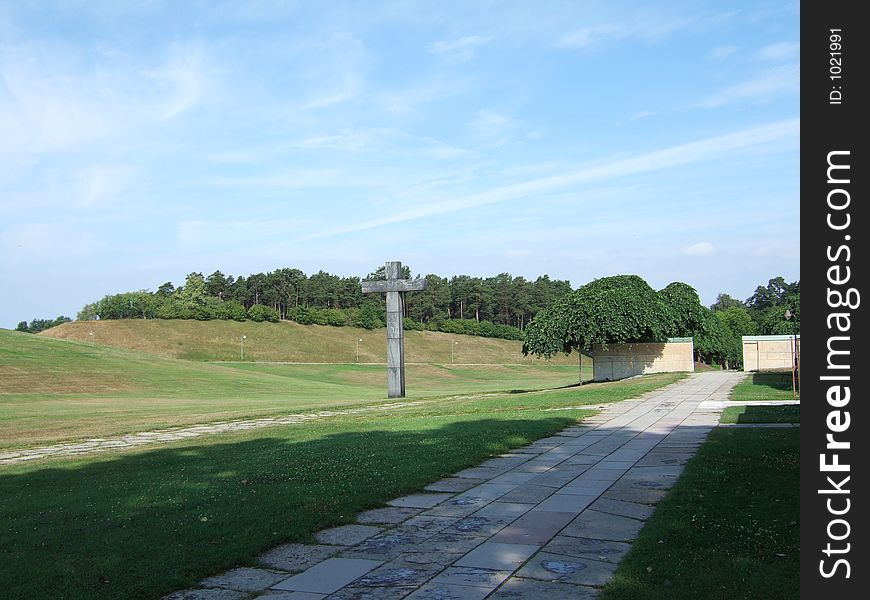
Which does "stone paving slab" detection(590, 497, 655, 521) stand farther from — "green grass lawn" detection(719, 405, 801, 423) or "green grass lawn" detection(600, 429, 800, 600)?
"green grass lawn" detection(719, 405, 801, 423)

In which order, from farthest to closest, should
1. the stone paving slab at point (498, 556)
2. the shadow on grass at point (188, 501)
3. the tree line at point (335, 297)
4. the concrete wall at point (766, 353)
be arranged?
1. the tree line at point (335, 297)
2. the concrete wall at point (766, 353)
3. the stone paving slab at point (498, 556)
4. the shadow on grass at point (188, 501)

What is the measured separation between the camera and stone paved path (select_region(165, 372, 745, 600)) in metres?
4.31

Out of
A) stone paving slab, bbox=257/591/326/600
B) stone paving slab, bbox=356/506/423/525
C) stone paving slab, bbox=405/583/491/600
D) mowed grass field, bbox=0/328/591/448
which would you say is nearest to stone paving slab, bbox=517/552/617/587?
stone paving slab, bbox=405/583/491/600

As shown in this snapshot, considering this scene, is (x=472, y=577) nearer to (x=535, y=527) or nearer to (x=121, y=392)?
(x=535, y=527)

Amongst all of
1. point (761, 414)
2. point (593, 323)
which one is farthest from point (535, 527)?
point (593, 323)

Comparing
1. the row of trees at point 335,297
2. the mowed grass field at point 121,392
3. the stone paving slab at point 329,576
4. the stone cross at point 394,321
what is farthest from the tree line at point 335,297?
the stone paving slab at point 329,576

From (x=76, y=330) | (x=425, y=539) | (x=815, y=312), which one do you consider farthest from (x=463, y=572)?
(x=76, y=330)

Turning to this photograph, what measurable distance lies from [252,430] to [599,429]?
6.85 m

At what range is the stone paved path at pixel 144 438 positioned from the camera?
11.8 m

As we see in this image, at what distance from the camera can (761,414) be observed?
45.5 feet

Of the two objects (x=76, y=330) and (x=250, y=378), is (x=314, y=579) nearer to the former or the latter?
(x=250, y=378)

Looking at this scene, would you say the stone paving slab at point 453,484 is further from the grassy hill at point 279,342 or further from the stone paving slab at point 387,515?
the grassy hill at point 279,342

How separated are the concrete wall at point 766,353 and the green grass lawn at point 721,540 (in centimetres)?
3057

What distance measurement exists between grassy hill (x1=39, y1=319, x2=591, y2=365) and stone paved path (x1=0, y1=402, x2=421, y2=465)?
61.2 meters
